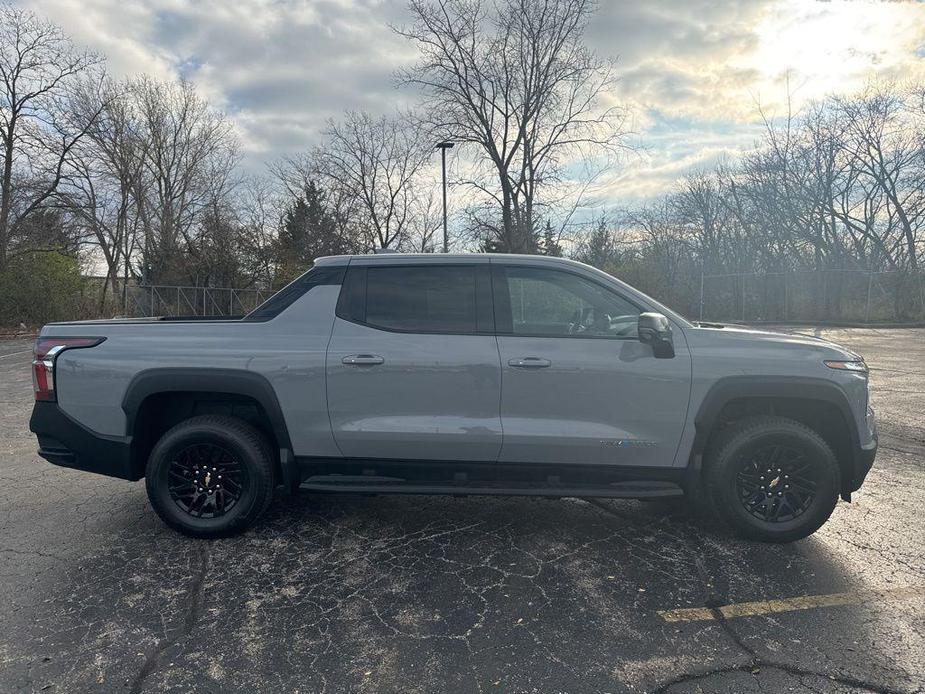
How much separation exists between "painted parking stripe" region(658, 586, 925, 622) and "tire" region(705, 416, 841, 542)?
526 mm

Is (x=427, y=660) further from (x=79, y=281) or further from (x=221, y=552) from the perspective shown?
(x=79, y=281)

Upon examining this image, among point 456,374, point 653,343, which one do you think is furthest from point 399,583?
point 653,343

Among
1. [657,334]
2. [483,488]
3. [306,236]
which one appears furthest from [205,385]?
[306,236]

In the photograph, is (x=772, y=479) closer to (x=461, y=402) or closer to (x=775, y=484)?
(x=775, y=484)

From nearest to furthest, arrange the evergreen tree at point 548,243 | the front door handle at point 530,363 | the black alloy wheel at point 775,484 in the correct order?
the front door handle at point 530,363 < the black alloy wheel at point 775,484 < the evergreen tree at point 548,243

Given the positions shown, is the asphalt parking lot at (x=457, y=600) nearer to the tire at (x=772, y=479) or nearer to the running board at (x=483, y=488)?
the tire at (x=772, y=479)

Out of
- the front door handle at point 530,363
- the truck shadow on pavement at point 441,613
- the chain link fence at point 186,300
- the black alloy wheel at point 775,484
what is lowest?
the truck shadow on pavement at point 441,613

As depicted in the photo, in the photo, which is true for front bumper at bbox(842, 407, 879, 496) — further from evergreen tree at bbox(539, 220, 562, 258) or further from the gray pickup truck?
evergreen tree at bbox(539, 220, 562, 258)

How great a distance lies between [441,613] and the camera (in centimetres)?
270

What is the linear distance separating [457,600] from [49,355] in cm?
298

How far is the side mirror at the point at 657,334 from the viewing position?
3084 millimetres

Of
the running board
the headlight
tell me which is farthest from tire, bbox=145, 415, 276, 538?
the headlight

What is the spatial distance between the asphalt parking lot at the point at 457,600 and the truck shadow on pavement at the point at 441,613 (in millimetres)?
11

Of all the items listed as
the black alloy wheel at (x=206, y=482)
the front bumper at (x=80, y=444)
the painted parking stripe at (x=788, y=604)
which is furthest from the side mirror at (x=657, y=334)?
the front bumper at (x=80, y=444)
